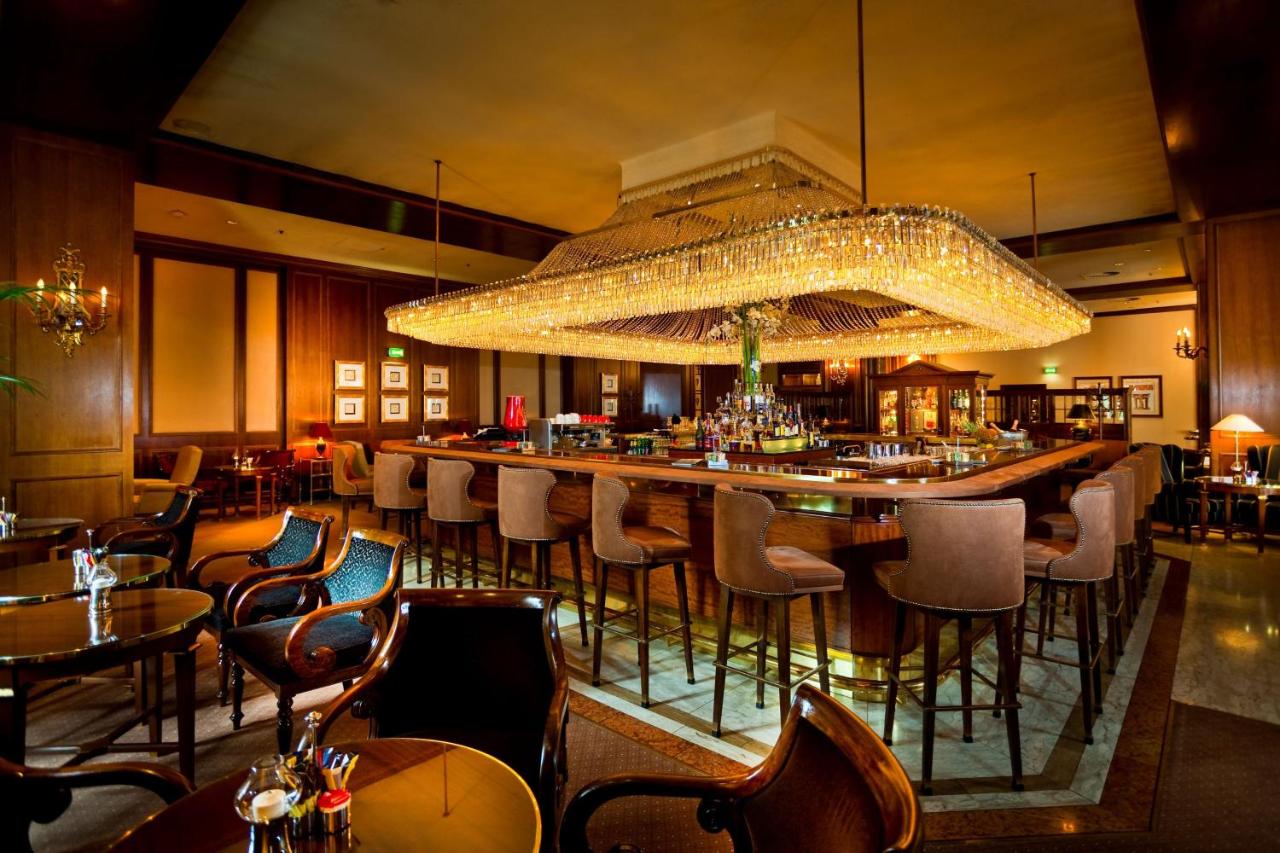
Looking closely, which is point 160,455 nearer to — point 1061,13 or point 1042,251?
point 1061,13

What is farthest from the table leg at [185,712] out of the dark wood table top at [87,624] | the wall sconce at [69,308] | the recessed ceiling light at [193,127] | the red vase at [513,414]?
the red vase at [513,414]

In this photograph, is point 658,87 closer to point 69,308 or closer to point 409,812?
point 409,812

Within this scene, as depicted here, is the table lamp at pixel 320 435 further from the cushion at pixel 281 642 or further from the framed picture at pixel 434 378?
the cushion at pixel 281 642

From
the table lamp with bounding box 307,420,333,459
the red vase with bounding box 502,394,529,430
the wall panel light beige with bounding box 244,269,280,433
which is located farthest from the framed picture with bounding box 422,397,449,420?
the red vase with bounding box 502,394,529,430

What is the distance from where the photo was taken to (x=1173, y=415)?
11.8 m

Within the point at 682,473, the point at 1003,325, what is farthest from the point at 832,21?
the point at 1003,325

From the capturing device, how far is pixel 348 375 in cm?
980

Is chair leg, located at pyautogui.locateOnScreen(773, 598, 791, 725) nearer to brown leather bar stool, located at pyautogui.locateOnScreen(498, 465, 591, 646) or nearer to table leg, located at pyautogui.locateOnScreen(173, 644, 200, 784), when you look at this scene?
brown leather bar stool, located at pyautogui.locateOnScreen(498, 465, 591, 646)

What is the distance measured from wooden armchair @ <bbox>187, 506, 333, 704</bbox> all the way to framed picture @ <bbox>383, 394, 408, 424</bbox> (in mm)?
7427

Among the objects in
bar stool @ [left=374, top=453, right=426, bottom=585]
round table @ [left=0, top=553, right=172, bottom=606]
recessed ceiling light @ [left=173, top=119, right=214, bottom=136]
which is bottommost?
round table @ [left=0, top=553, right=172, bottom=606]

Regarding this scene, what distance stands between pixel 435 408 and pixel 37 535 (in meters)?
7.76

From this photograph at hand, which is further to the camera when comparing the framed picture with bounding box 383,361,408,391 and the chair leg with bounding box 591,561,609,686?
the framed picture with bounding box 383,361,408,391

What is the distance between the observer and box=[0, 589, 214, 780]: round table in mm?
1828

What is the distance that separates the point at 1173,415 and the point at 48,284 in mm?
15972
